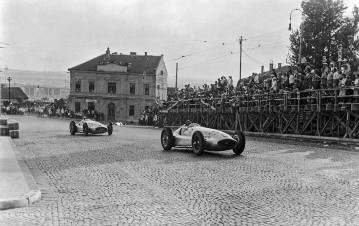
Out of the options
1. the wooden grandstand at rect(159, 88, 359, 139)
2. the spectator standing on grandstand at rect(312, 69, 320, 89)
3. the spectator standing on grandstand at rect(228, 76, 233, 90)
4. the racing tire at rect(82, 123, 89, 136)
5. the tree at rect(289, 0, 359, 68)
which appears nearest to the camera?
the wooden grandstand at rect(159, 88, 359, 139)

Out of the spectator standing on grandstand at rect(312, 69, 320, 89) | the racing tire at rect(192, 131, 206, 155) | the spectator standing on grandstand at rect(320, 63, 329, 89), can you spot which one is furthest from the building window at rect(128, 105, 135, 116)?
the racing tire at rect(192, 131, 206, 155)

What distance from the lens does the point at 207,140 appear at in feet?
52.1

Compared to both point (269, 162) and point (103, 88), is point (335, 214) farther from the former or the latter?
point (103, 88)

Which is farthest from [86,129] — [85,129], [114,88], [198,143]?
[114,88]

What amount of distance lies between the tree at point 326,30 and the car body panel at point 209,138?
31750 mm

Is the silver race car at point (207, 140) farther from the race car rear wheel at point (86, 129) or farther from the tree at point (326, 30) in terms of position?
the tree at point (326, 30)

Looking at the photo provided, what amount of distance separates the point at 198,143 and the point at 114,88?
2700 inches

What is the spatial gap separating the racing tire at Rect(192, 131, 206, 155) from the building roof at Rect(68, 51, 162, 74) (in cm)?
6664

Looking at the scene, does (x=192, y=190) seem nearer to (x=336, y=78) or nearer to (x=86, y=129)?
(x=336, y=78)

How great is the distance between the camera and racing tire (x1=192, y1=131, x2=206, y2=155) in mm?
15633

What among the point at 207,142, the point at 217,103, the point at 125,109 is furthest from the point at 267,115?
the point at 125,109

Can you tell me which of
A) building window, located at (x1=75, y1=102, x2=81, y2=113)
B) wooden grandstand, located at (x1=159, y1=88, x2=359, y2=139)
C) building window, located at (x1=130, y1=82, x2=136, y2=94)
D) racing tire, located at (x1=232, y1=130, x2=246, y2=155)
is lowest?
racing tire, located at (x1=232, y1=130, x2=246, y2=155)

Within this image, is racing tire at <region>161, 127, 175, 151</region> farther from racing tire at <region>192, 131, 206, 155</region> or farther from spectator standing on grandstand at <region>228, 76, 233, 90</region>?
spectator standing on grandstand at <region>228, 76, 233, 90</region>

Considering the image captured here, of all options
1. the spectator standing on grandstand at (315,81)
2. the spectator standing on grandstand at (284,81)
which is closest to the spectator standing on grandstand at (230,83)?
the spectator standing on grandstand at (284,81)
